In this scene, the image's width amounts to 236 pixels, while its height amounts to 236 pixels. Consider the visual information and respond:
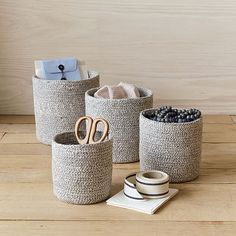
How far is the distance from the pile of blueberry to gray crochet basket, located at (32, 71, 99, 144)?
0.20 metres

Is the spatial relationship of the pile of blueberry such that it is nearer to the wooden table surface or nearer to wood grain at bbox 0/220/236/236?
the wooden table surface

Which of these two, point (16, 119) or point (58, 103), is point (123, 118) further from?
point (16, 119)

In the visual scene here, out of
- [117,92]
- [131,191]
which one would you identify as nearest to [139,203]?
[131,191]

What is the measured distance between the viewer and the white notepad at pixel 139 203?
755 millimetres

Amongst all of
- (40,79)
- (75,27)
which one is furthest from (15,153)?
(75,27)

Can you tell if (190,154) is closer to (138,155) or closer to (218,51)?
(138,155)

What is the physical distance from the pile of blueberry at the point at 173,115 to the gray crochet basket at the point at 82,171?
13cm

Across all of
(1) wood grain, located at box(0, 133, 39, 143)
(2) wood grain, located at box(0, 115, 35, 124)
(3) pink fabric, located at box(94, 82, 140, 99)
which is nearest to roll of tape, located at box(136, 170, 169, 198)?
(3) pink fabric, located at box(94, 82, 140, 99)

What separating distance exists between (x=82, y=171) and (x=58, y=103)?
1.08ft

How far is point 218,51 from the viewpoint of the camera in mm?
1291

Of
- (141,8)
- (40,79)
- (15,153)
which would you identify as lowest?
(15,153)

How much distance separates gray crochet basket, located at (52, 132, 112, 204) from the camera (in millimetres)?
765

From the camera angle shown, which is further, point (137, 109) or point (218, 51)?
point (218, 51)

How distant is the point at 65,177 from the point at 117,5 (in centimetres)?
61
